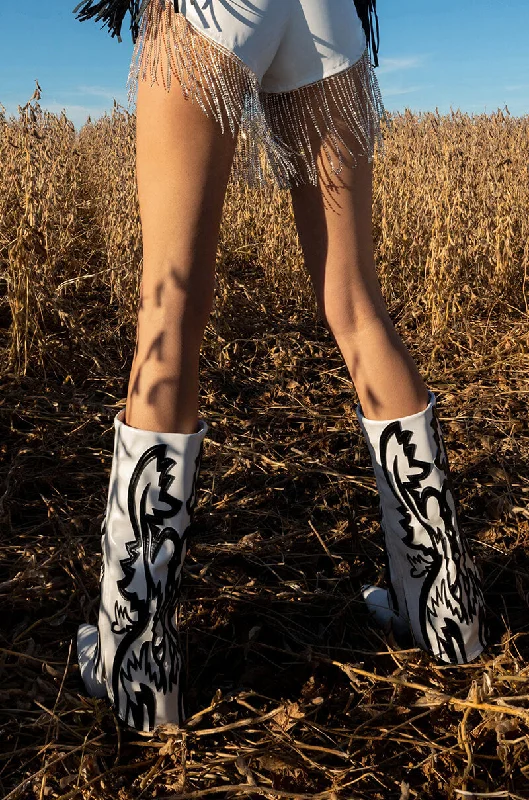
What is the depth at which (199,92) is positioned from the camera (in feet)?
2.95

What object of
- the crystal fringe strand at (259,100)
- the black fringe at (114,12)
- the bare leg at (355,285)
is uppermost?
the black fringe at (114,12)

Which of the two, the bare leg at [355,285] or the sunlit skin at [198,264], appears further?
the bare leg at [355,285]

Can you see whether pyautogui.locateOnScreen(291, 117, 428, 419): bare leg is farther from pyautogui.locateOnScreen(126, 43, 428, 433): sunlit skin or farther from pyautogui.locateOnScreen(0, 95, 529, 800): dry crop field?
pyautogui.locateOnScreen(0, 95, 529, 800): dry crop field

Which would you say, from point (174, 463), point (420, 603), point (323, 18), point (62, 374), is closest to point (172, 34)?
point (323, 18)

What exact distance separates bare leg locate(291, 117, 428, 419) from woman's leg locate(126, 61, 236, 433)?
0.19m

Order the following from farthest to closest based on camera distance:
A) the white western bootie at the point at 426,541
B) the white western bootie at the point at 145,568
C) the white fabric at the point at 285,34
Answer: the white western bootie at the point at 426,541, the white western bootie at the point at 145,568, the white fabric at the point at 285,34

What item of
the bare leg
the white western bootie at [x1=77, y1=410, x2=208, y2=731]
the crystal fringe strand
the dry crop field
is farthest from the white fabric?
the dry crop field

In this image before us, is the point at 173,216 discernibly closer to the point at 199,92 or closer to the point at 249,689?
the point at 199,92

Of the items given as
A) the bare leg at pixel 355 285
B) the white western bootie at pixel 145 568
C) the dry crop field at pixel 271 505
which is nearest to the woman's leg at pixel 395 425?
the bare leg at pixel 355 285

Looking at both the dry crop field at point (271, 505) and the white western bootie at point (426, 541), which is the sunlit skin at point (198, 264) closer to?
the white western bootie at point (426, 541)

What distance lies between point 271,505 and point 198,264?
Result: 114 centimetres

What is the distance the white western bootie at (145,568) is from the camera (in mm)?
1051

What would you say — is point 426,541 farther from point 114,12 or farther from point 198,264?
point 114,12

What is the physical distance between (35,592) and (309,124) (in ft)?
3.81
